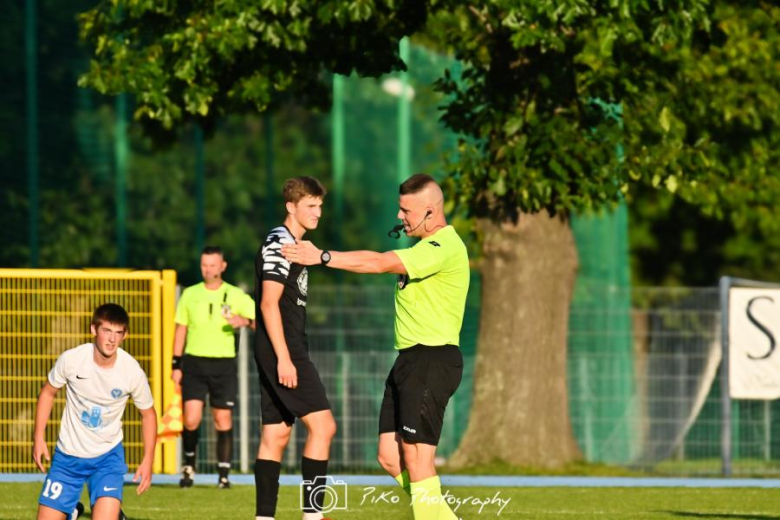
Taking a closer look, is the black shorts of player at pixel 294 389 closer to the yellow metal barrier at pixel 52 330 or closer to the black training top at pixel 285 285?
the black training top at pixel 285 285

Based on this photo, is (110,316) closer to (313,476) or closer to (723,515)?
(313,476)

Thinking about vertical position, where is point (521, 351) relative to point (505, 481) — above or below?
above

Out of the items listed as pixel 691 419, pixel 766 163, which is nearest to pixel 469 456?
pixel 691 419

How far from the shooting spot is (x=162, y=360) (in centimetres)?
1669

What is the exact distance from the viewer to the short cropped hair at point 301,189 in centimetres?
1003

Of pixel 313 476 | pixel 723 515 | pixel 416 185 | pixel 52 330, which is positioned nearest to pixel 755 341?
pixel 723 515

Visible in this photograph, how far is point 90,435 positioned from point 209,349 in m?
5.75

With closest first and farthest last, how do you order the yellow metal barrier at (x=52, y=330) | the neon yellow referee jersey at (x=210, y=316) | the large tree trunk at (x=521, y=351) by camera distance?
the neon yellow referee jersey at (x=210, y=316)
the yellow metal barrier at (x=52, y=330)
the large tree trunk at (x=521, y=351)

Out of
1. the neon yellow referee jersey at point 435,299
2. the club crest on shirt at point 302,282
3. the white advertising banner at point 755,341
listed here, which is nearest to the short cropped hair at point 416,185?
the neon yellow referee jersey at point 435,299

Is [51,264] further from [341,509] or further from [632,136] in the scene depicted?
[341,509]

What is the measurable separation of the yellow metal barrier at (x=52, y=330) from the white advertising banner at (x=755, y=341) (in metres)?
5.72

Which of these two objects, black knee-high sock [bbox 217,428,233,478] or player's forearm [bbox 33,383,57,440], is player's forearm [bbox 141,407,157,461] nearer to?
player's forearm [bbox 33,383,57,440]

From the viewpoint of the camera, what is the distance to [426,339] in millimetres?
9500

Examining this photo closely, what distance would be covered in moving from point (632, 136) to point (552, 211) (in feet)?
3.56
